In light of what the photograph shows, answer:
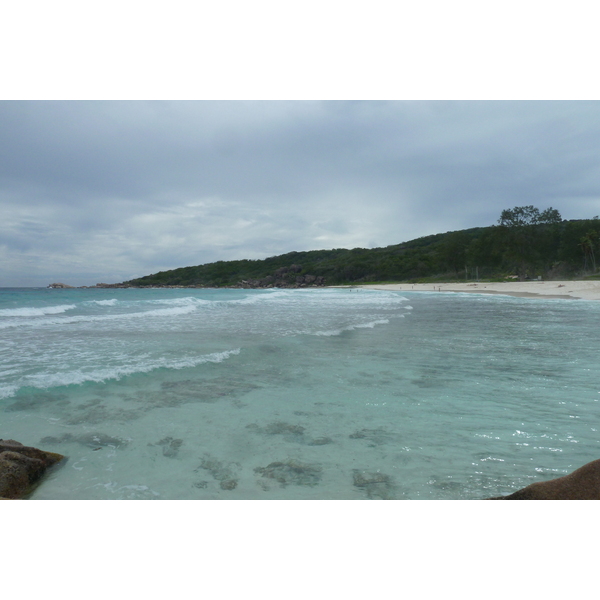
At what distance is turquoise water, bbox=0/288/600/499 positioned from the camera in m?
3.12

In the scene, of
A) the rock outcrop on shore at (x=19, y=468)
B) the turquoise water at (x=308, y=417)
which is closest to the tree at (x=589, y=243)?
the turquoise water at (x=308, y=417)

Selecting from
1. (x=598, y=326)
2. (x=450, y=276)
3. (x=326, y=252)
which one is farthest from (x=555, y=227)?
(x=326, y=252)

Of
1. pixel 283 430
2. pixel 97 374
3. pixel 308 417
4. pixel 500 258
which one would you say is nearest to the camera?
pixel 283 430

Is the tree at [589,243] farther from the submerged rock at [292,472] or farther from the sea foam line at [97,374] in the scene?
the submerged rock at [292,472]

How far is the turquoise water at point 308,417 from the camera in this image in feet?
10.2

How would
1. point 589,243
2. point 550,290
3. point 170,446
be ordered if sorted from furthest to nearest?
point 589,243 < point 550,290 < point 170,446

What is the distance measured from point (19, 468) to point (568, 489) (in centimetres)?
459

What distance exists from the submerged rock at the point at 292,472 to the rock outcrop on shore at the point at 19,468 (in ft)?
6.78

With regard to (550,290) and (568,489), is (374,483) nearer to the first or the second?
(568,489)

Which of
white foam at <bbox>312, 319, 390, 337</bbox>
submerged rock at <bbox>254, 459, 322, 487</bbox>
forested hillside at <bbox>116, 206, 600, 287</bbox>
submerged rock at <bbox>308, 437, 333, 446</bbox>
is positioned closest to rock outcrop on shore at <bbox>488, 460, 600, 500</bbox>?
submerged rock at <bbox>254, 459, 322, 487</bbox>

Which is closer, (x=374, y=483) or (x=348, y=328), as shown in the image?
(x=374, y=483)

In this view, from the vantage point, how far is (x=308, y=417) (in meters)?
4.55

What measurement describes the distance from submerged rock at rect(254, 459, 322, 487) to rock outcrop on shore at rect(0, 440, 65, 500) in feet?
6.78

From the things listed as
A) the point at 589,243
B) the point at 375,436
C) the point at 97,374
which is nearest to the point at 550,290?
the point at 589,243
